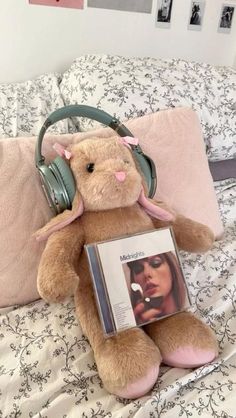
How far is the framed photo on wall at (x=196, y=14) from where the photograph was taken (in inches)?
57.2

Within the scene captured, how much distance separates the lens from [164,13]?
1411 millimetres

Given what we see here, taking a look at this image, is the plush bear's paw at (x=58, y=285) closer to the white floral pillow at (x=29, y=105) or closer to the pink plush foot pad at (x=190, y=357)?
the pink plush foot pad at (x=190, y=357)

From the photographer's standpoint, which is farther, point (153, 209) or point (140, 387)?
point (153, 209)

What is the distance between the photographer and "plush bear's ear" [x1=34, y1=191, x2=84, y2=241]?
2.48 feet

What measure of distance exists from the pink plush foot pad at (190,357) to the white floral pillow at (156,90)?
64 cm

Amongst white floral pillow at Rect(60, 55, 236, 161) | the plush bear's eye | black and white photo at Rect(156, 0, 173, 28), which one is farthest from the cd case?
black and white photo at Rect(156, 0, 173, 28)

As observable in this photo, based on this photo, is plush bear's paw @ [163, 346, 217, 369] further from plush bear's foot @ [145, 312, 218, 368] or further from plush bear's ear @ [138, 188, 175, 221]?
plush bear's ear @ [138, 188, 175, 221]

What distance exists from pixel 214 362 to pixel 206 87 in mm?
908

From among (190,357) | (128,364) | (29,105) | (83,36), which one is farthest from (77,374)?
(83,36)

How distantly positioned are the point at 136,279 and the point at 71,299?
7.2 inches

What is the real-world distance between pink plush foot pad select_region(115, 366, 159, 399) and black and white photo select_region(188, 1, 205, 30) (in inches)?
52.8

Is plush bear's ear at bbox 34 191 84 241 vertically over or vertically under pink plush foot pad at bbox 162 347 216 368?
over

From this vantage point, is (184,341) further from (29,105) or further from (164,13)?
(164,13)

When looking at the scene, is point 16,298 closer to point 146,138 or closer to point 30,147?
point 30,147
